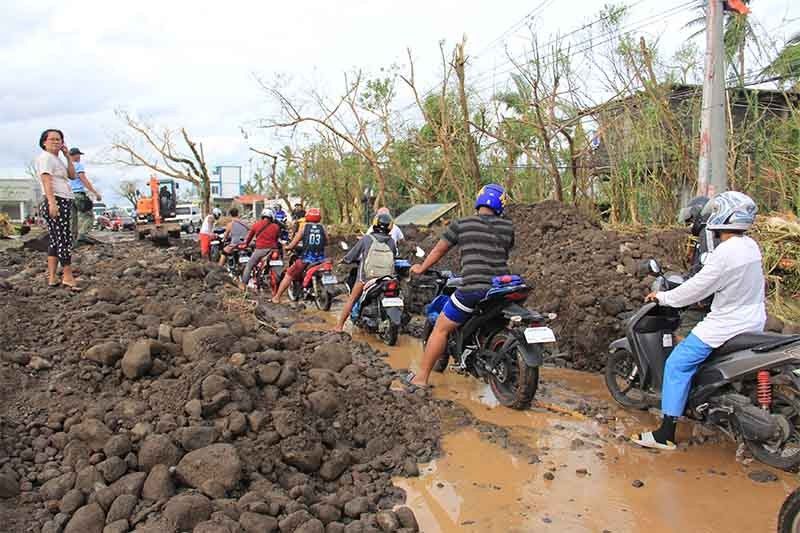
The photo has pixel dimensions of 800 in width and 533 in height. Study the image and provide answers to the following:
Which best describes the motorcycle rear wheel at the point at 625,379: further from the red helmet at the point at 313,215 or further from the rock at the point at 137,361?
the red helmet at the point at 313,215

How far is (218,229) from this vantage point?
16141 mm

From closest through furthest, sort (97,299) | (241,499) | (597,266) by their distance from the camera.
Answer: (241,499), (97,299), (597,266)

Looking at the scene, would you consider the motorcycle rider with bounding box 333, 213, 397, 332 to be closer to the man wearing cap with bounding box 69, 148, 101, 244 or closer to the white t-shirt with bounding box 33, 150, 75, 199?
the white t-shirt with bounding box 33, 150, 75, 199

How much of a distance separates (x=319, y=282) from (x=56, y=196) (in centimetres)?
427

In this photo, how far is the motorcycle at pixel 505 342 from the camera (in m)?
5.20

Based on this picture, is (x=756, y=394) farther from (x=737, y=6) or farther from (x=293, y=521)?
(x=737, y=6)

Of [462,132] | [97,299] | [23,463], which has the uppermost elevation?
[462,132]

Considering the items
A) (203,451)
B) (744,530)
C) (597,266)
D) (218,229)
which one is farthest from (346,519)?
(218,229)

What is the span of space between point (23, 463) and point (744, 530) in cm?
392

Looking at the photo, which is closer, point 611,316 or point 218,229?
point 611,316

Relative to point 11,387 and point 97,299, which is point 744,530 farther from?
point 97,299

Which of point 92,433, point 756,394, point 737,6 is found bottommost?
point 92,433

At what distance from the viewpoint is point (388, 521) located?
3.38 m

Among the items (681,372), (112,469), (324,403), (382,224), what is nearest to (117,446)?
(112,469)
